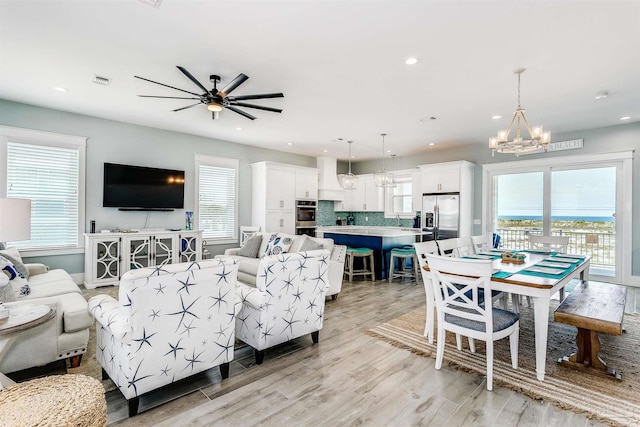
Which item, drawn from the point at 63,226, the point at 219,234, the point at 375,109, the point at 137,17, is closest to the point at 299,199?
the point at 219,234

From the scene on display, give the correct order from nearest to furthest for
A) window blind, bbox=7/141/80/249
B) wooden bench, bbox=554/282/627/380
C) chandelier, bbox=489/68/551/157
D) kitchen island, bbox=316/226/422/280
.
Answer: wooden bench, bbox=554/282/627/380 < chandelier, bbox=489/68/551/157 < window blind, bbox=7/141/80/249 < kitchen island, bbox=316/226/422/280

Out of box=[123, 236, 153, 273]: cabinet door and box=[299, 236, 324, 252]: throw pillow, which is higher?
box=[299, 236, 324, 252]: throw pillow

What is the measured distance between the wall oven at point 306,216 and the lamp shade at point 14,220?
5715 mm

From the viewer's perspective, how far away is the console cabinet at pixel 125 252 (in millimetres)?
4883

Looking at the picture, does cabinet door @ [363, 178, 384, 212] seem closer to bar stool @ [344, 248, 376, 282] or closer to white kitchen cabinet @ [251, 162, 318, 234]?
white kitchen cabinet @ [251, 162, 318, 234]

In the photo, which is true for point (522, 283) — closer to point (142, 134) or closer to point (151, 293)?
point (151, 293)

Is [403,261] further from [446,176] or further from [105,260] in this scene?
[105,260]

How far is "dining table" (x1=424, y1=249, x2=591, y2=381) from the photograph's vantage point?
2.29 meters

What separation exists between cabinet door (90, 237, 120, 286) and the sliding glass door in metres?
7.23

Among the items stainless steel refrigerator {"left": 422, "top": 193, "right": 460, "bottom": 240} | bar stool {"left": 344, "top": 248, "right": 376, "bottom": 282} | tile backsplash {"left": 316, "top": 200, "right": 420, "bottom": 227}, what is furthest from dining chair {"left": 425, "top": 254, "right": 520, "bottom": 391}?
tile backsplash {"left": 316, "top": 200, "right": 420, "bottom": 227}

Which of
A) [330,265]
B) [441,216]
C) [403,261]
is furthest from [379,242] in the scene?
[441,216]

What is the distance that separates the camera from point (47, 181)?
487cm

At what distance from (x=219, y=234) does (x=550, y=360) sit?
590 cm

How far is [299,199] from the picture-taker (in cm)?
764
